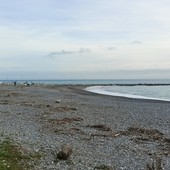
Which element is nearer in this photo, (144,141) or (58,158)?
(58,158)

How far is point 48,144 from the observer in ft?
43.2

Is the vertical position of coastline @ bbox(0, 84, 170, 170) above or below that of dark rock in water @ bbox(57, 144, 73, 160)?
below

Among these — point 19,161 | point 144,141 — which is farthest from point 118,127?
→ point 19,161

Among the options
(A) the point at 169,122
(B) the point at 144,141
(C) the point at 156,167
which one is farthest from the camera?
(A) the point at 169,122

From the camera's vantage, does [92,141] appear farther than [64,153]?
Yes

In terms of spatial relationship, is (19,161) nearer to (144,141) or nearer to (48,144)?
(48,144)

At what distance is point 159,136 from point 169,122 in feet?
19.9

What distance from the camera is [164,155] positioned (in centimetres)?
1261

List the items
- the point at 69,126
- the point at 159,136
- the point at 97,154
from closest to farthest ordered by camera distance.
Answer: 1. the point at 97,154
2. the point at 159,136
3. the point at 69,126

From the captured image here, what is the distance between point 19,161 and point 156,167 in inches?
156

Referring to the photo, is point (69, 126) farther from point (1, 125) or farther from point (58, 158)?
point (58, 158)

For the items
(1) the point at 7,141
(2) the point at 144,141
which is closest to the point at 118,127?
(2) the point at 144,141

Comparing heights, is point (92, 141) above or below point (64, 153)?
below

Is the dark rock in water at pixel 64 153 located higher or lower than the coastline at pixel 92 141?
higher
